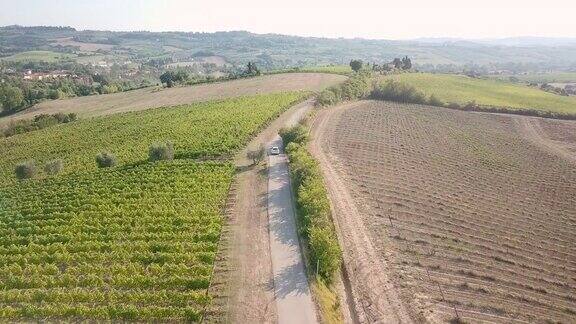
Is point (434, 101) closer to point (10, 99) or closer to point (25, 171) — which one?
point (25, 171)

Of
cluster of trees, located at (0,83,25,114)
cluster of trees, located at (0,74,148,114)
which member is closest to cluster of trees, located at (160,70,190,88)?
cluster of trees, located at (0,74,148,114)

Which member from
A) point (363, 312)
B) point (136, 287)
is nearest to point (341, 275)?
point (363, 312)

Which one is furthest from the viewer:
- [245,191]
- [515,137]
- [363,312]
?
[515,137]

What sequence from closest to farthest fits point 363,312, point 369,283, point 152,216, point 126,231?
point 363,312 → point 369,283 → point 126,231 → point 152,216

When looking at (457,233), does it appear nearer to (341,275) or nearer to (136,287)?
(341,275)

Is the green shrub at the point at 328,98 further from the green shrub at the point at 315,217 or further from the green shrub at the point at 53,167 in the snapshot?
the green shrub at the point at 53,167

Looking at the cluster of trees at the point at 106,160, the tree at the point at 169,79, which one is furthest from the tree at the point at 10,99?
the cluster of trees at the point at 106,160

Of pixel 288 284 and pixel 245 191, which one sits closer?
pixel 288 284
